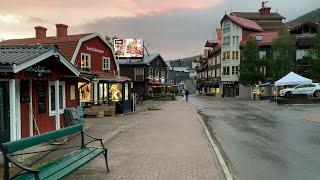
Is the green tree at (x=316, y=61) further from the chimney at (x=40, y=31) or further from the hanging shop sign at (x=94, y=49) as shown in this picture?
the chimney at (x=40, y=31)

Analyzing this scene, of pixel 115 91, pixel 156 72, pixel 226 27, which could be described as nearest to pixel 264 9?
pixel 226 27

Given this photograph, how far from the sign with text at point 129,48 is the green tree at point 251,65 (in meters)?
16.7

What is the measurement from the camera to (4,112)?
12625 millimetres

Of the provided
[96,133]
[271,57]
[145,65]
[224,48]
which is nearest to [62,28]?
[96,133]

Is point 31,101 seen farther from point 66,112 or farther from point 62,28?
point 62,28

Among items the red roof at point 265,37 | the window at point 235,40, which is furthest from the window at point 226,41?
the red roof at point 265,37

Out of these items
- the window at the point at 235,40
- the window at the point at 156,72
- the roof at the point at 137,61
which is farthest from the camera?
the window at the point at 235,40

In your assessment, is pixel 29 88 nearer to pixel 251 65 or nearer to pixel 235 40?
pixel 251 65

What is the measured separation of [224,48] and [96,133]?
69.4 m

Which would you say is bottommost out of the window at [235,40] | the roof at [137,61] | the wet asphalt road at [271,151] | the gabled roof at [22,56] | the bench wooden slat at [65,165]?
the wet asphalt road at [271,151]

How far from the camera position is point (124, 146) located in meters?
14.1

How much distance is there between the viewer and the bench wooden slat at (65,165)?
24.1ft

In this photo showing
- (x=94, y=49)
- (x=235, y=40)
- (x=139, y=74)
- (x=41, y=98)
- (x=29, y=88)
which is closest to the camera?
(x=29, y=88)

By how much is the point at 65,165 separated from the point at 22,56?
513 centimetres
